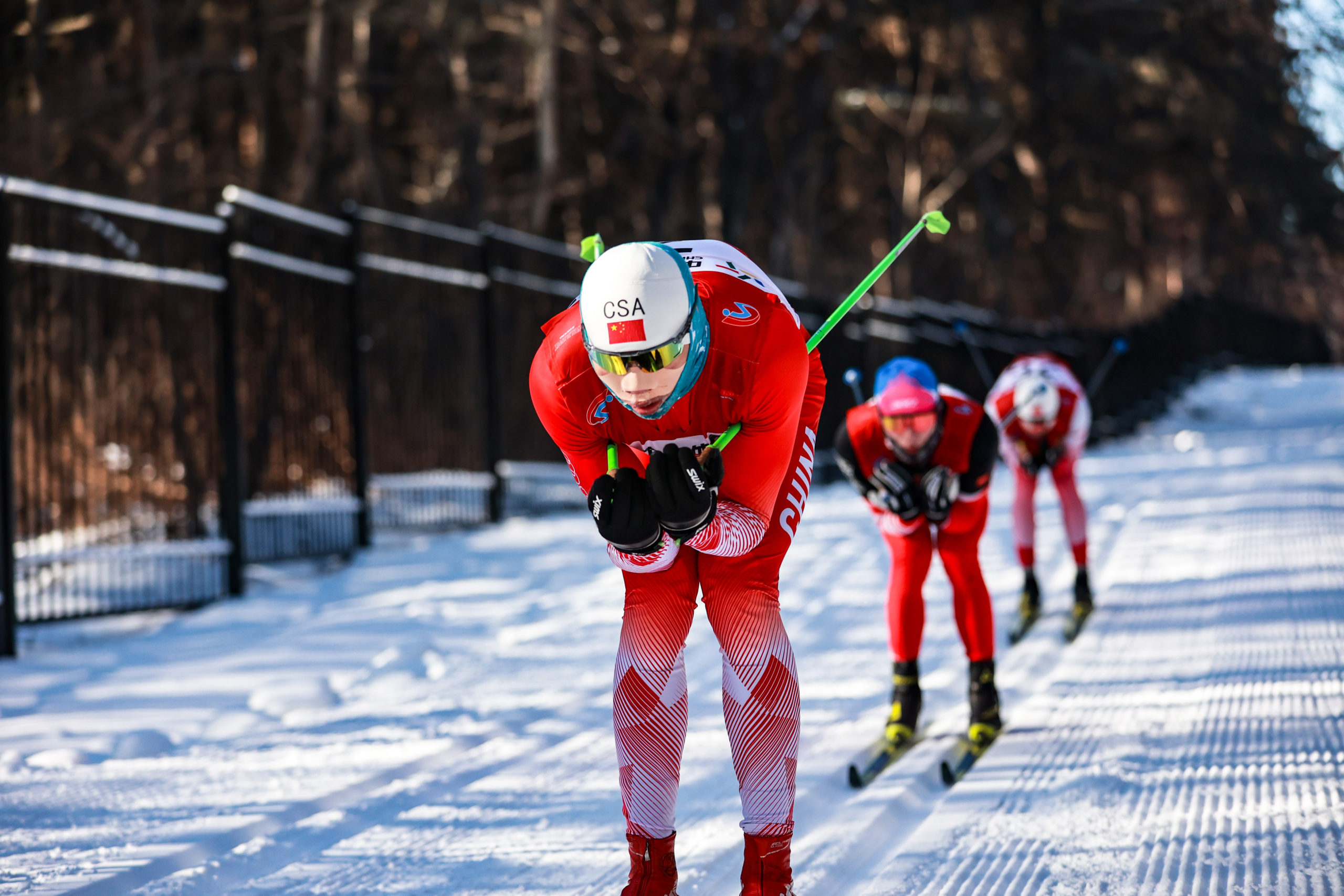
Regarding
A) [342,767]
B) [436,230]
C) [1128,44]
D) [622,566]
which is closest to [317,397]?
[436,230]

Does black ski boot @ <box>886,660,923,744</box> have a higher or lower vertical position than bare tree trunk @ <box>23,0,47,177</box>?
lower

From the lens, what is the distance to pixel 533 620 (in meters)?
7.42

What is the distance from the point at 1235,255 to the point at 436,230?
36519mm

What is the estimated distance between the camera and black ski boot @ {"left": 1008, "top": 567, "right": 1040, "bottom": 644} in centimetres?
717

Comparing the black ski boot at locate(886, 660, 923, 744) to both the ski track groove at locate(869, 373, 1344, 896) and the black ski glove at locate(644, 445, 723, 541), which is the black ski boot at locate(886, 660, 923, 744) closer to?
the ski track groove at locate(869, 373, 1344, 896)

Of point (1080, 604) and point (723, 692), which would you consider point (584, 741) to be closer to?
point (723, 692)

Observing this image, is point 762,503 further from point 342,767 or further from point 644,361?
point 342,767

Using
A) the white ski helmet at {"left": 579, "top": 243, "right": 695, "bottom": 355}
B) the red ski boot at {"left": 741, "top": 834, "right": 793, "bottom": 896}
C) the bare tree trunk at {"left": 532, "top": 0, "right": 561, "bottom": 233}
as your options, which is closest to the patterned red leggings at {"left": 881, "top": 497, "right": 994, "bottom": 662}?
the red ski boot at {"left": 741, "top": 834, "right": 793, "bottom": 896}

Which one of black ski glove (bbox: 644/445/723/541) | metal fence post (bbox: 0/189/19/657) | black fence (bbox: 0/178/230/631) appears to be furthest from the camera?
black fence (bbox: 0/178/230/631)

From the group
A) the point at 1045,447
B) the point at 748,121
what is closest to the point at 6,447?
the point at 1045,447

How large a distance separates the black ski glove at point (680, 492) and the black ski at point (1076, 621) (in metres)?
4.62

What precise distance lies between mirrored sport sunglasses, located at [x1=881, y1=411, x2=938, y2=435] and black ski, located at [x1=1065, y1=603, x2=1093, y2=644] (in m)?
2.47

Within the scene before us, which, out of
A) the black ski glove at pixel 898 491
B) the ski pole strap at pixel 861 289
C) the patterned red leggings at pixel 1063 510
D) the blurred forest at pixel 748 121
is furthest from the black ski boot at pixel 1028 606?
the blurred forest at pixel 748 121

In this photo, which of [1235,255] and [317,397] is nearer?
[317,397]
